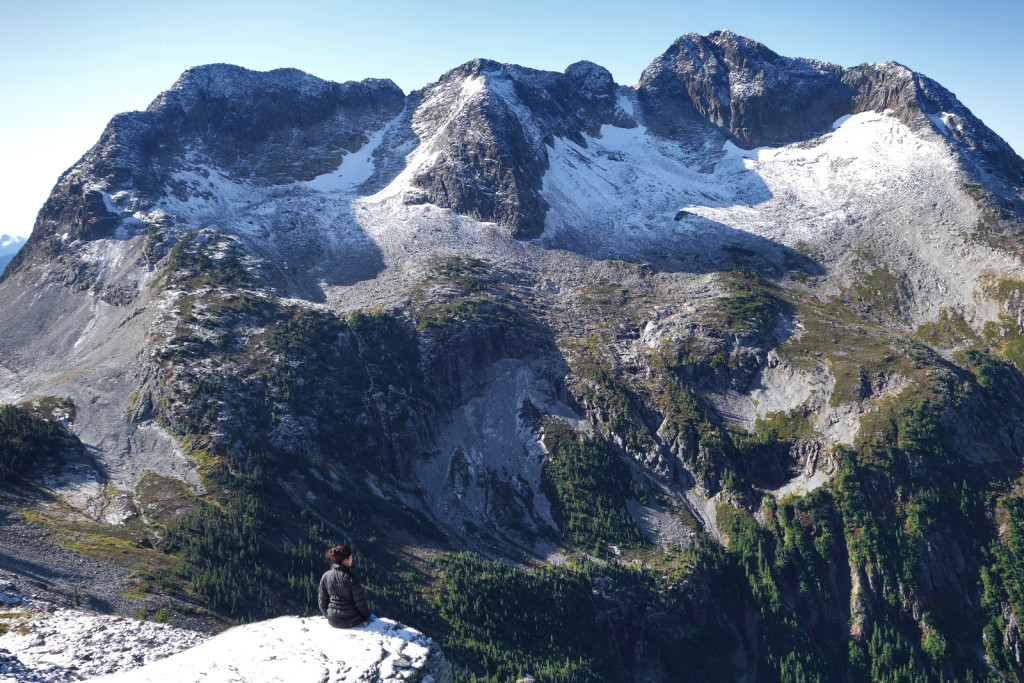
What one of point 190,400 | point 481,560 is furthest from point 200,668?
point 190,400

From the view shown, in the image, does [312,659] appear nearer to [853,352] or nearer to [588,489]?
[588,489]

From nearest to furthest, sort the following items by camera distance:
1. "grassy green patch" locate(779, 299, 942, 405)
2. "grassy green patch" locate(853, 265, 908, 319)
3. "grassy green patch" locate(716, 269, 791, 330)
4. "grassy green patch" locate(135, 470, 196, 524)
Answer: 1. "grassy green patch" locate(135, 470, 196, 524)
2. "grassy green patch" locate(779, 299, 942, 405)
3. "grassy green patch" locate(716, 269, 791, 330)
4. "grassy green patch" locate(853, 265, 908, 319)

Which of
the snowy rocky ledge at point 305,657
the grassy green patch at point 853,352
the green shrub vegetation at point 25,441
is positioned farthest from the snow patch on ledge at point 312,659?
the grassy green patch at point 853,352

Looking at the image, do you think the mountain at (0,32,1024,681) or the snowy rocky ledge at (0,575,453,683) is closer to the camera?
the snowy rocky ledge at (0,575,453,683)

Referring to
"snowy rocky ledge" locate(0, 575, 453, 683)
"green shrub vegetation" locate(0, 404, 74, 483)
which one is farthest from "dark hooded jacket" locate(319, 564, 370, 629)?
"green shrub vegetation" locate(0, 404, 74, 483)

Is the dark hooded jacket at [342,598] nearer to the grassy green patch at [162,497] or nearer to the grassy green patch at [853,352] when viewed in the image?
the grassy green patch at [162,497]

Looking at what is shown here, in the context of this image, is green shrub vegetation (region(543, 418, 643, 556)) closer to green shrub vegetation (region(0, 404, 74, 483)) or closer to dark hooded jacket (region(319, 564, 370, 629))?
green shrub vegetation (region(0, 404, 74, 483))

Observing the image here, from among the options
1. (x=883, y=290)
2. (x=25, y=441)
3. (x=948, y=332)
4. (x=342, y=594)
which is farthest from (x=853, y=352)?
(x=25, y=441)

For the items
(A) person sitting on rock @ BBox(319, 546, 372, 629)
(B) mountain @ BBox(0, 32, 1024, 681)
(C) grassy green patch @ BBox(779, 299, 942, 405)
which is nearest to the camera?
(A) person sitting on rock @ BBox(319, 546, 372, 629)
